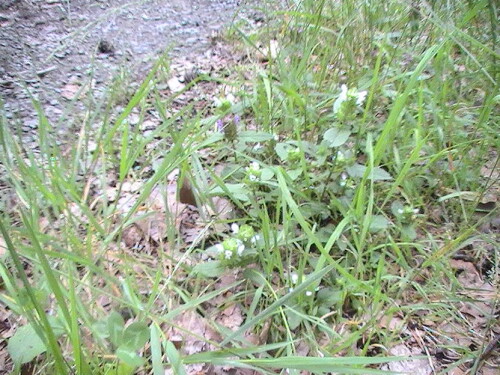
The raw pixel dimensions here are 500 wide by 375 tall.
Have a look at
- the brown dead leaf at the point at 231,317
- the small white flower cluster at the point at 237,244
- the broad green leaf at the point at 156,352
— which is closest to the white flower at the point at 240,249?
the small white flower cluster at the point at 237,244

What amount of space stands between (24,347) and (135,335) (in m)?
0.23

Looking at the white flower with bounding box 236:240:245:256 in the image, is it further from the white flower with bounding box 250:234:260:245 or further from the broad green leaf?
the broad green leaf

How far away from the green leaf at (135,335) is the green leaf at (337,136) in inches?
28.2

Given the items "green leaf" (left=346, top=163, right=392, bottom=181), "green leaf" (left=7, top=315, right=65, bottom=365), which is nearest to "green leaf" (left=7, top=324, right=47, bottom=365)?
"green leaf" (left=7, top=315, right=65, bottom=365)

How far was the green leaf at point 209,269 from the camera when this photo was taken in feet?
3.86

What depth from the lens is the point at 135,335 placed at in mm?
975

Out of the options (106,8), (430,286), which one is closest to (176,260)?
(430,286)

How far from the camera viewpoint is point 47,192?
1.20m

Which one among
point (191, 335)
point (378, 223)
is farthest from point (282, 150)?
point (191, 335)

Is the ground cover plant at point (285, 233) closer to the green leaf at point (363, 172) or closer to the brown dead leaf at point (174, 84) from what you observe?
the green leaf at point (363, 172)

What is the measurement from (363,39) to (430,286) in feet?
3.49

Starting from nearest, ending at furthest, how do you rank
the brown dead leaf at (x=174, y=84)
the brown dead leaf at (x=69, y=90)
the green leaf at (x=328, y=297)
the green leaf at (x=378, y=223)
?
the green leaf at (x=328, y=297) → the green leaf at (x=378, y=223) → the brown dead leaf at (x=69, y=90) → the brown dead leaf at (x=174, y=84)

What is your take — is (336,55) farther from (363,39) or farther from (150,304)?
(150,304)

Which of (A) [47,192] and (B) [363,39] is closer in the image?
(A) [47,192]
